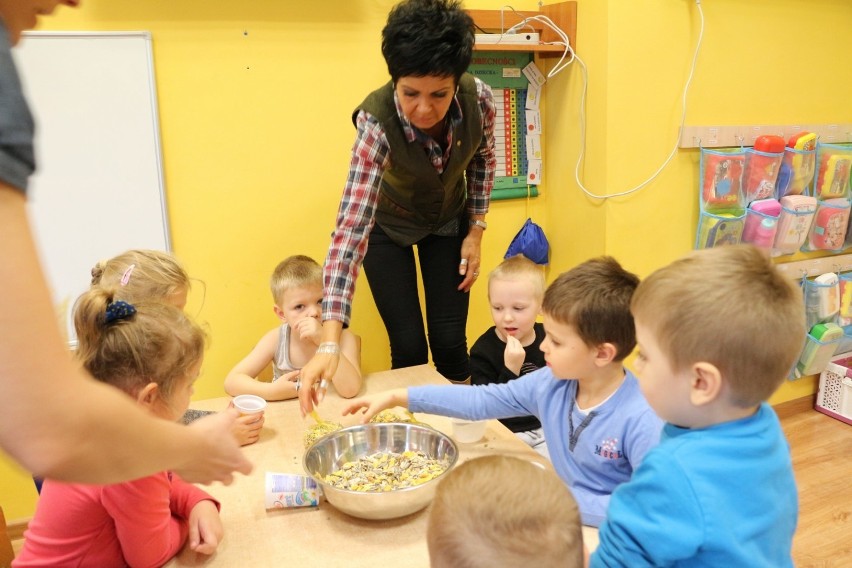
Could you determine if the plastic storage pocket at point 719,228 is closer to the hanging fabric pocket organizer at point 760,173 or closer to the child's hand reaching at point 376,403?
the hanging fabric pocket organizer at point 760,173

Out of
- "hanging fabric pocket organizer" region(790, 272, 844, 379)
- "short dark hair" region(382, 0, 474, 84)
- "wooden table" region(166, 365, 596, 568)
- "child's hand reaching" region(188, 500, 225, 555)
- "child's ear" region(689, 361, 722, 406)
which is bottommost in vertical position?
"hanging fabric pocket organizer" region(790, 272, 844, 379)

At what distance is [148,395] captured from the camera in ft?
3.69

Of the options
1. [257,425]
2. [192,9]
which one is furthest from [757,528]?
[192,9]

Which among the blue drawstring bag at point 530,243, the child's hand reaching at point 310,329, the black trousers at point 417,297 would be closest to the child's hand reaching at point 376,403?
the child's hand reaching at point 310,329

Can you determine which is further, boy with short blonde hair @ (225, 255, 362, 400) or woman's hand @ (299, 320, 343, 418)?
boy with short blonde hair @ (225, 255, 362, 400)

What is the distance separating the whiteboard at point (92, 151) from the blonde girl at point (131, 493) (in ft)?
3.89

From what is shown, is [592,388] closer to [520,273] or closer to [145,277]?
[520,273]

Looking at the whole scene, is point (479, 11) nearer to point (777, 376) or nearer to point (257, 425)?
point (257, 425)

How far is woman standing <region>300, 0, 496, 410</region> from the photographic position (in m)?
1.70

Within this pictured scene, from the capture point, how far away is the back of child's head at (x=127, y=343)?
43.8 inches

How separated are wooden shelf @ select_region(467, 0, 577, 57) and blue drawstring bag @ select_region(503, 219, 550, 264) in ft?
2.49

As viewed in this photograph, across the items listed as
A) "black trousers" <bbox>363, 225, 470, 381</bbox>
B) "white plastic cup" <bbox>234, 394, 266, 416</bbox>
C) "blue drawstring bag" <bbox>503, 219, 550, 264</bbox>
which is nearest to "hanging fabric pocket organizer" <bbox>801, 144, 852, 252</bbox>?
"blue drawstring bag" <bbox>503, 219, 550, 264</bbox>

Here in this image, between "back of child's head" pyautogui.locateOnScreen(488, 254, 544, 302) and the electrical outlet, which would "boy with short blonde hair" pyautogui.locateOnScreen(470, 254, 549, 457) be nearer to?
"back of child's head" pyautogui.locateOnScreen(488, 254, 544, 302)

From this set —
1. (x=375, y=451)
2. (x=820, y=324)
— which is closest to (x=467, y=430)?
(x=375, y=451)
